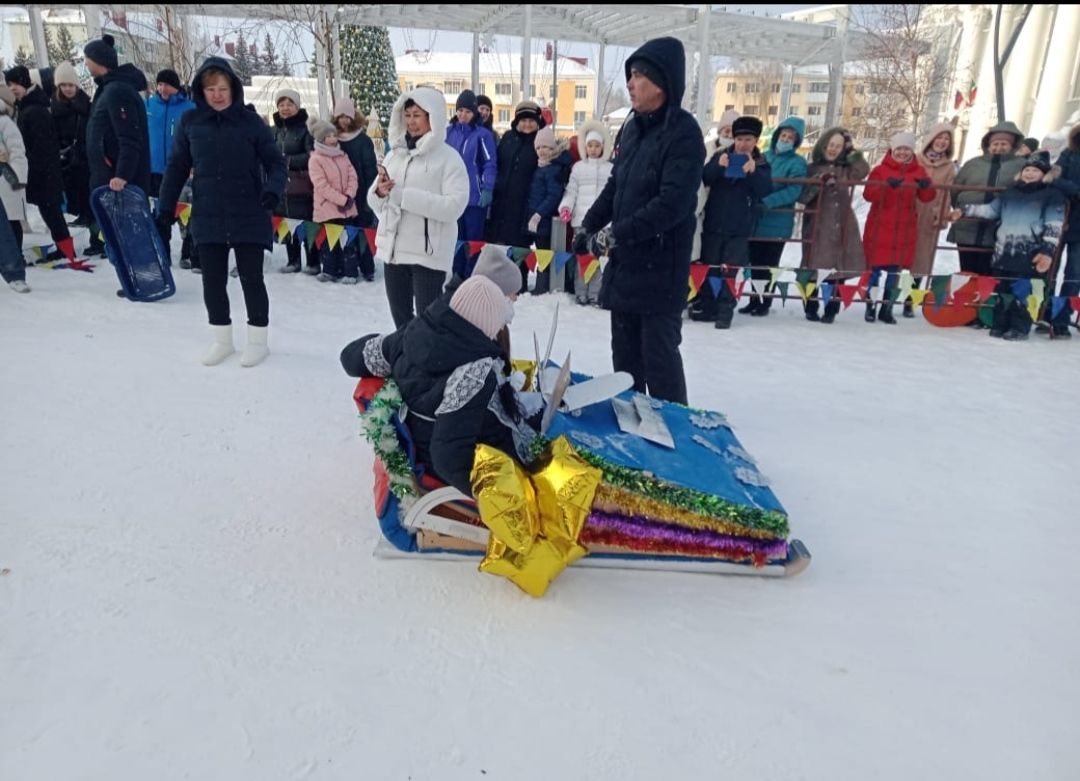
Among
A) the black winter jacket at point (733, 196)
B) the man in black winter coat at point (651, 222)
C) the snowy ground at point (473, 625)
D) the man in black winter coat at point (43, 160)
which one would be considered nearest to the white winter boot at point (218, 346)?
the snowy ground at point (473, 625)

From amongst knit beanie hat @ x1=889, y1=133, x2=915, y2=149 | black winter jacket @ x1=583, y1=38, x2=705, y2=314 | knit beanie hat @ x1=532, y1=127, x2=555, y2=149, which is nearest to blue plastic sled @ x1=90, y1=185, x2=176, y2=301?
knit beanie hat @ x1=532, y1=127, x2=555, y2=149

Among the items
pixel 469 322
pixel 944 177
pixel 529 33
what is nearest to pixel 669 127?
pixel 469 322

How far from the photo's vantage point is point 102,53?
5.68 metres

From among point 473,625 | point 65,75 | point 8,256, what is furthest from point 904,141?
point 65,75

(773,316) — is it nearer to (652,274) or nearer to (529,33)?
(652,274)

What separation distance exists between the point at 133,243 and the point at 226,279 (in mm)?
1918

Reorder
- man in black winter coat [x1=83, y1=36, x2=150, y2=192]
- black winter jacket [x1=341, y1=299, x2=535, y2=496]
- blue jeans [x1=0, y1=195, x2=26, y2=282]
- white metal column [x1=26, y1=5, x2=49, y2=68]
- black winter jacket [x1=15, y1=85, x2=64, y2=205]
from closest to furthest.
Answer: black winter jacket [x1=341, y1=299, x2=535, y2=496]
man in black winter coat [x1=83, y1=36, x2=150, y2=192]
blue jeans [x1=0, y1=195, x2=26, y2=282]
black winter jacket [x1=15, y1=85, x2=64, y2=205]
white metal column [x1=26, y1=5, x2=49, y2=68]

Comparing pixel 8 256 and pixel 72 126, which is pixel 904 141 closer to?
pixel 8 256

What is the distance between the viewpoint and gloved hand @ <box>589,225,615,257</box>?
3260 millimetres

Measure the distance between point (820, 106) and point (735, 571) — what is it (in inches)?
2170

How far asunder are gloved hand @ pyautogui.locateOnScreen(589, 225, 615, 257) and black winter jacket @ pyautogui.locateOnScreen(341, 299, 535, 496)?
3.26ft

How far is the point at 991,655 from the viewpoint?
2.25 m

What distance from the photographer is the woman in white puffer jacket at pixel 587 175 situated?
666 cm

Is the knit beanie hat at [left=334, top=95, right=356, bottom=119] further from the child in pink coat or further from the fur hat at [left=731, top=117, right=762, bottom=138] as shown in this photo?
the fur hat at [left=731, top=117, right=762, bottom=138]
